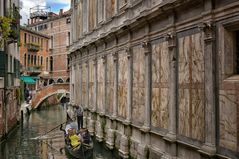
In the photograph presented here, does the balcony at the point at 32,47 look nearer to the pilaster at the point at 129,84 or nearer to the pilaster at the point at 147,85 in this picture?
the pilaster at the point at 129,84

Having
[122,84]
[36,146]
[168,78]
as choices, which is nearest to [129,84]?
[122,84]

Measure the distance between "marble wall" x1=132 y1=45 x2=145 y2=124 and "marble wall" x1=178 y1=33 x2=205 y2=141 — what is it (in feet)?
10.1

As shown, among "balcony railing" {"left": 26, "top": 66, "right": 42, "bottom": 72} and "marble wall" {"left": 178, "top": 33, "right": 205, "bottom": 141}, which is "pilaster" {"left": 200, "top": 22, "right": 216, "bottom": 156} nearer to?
"marble wall" {"left": 178, "top": 33, "right": 205, "bottom": 141}

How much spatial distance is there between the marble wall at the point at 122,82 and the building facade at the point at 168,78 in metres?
0.04

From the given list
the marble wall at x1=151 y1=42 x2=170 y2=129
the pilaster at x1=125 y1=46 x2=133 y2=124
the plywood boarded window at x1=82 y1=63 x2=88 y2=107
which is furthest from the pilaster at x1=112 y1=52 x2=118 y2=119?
the plywood boarded window at x1=82 y1=63 x2=88 y2=107

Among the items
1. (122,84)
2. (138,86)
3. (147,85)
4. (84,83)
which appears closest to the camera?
(147,85)

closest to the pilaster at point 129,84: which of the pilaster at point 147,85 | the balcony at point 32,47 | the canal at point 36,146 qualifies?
the pilaster at point 147,85

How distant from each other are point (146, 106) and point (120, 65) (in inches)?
150

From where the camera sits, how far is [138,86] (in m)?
13.4

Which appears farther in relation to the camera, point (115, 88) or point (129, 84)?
point (115, 88)

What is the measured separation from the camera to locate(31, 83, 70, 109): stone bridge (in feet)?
128

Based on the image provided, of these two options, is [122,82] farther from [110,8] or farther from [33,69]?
[33,69]

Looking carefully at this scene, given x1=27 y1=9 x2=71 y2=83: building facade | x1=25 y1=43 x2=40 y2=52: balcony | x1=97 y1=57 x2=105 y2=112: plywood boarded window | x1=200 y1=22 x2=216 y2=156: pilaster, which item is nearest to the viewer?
x1=200 y1=22 x2=216 y2=156: pilaster

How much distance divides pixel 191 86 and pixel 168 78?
54.1 inches
